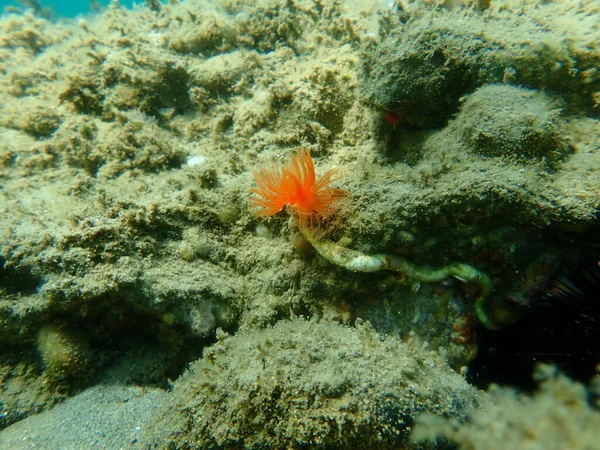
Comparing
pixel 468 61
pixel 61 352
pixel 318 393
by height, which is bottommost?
pixel 318 393

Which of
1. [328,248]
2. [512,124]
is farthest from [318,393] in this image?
[512,124]

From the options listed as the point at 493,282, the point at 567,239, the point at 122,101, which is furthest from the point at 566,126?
the point at 122,101

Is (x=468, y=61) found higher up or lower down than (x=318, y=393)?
higher up

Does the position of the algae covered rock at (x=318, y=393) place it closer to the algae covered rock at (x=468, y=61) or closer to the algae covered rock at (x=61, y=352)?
the algae covered rock at (x=61, y=352)

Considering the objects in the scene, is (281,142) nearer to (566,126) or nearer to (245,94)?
(245,94)

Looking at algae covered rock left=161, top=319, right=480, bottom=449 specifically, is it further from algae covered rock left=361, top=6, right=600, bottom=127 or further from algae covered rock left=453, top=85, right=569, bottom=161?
algae covered rock left=361, top=6, right=600, bottom=127

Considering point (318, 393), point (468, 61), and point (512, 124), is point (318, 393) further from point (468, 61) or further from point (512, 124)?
point (468, 61)

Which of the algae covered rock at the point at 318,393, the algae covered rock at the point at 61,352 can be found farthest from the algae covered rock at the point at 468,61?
the algae covered rock at the point at 61,352
